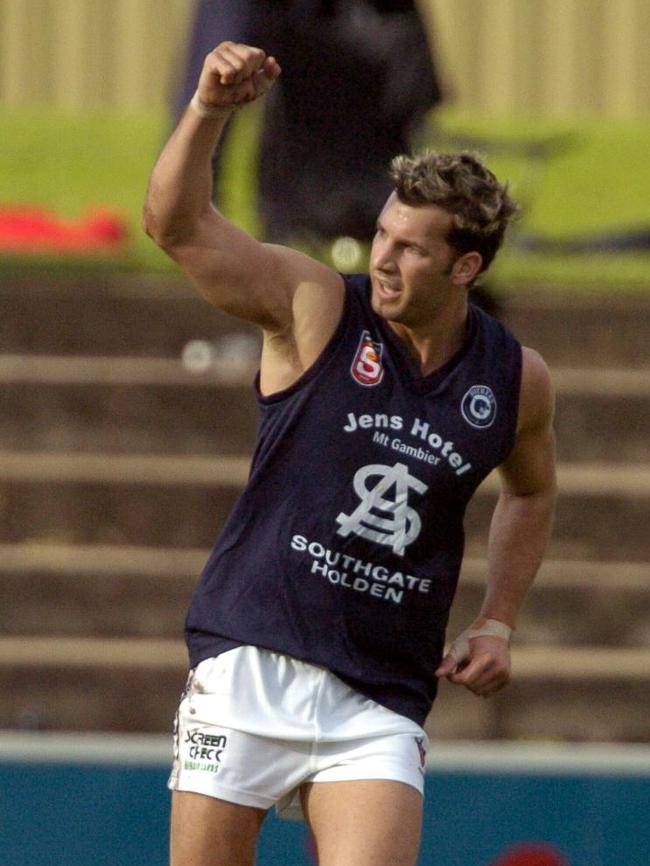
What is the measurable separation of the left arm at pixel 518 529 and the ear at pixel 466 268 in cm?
25

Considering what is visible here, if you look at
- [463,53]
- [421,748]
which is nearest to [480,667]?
[421,748]

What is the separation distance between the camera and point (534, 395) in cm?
395

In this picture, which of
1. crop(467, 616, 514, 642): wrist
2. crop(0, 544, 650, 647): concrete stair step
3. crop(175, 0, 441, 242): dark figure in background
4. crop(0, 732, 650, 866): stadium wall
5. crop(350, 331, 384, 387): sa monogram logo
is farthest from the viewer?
crop(175, 0, 441, 242): dark figure in background

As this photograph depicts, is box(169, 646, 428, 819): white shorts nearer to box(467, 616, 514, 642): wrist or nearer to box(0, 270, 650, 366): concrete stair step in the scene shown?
box(467, 616, 514, 642): wrist

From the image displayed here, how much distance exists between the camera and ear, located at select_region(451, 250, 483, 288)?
3.78 m

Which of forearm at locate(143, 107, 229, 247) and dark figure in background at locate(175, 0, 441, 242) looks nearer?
forearm at locate(143, 107, 229, 247)

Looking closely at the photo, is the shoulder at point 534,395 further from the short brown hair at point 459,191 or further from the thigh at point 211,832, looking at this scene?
the thigh at point 211,832

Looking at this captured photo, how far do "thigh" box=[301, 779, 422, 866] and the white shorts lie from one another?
24mm

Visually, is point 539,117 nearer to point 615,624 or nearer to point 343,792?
point 615,624

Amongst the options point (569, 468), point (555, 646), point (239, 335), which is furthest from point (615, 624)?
point (239, 335)

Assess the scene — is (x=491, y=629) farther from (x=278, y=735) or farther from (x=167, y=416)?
(x=167, y=416)

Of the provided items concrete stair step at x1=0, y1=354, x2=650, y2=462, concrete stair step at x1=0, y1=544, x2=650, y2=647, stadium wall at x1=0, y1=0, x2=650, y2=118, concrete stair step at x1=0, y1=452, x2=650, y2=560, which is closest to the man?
concrete stair step at x1=0, y1=544, x2=650, y2=647

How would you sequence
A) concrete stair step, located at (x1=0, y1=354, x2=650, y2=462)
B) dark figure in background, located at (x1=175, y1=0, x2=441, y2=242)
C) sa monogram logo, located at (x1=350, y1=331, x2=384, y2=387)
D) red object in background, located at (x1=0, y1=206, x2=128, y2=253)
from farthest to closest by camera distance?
1. red object in background, located at (x1=0, y1=206, x2=128, y2=253)
2. dark figure in background, located at (x1=175, y1=0, x2=441, y2=242)
3. concrete stair step, located at (x1=0, y1=354, x2=650, y2=462)
4. sa monogram logo, located at (x1=350, y1=331, x2=384, y2=387)

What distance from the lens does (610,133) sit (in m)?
9.88
